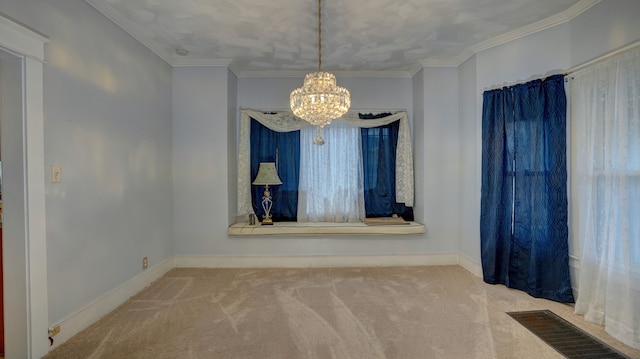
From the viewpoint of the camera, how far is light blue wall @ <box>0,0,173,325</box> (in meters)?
2.09

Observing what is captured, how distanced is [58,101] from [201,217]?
2.00 meters

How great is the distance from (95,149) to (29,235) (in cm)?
83

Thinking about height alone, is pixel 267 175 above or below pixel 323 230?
above

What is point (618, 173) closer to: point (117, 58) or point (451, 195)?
point (451, 195)

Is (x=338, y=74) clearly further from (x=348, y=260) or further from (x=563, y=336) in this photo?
(x=563, y=336)

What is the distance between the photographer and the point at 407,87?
4207 millimetres

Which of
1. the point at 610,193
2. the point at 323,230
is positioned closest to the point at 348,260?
the point at 323,230

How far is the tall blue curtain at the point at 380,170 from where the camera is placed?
424cm

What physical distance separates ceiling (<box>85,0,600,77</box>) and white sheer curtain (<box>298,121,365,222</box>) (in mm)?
962

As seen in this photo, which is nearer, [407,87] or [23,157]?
[23,157]

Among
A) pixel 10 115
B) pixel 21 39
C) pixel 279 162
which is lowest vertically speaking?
pixel 279 162

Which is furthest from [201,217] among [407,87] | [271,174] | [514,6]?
[514,6]

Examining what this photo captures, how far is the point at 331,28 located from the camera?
2.93 metres

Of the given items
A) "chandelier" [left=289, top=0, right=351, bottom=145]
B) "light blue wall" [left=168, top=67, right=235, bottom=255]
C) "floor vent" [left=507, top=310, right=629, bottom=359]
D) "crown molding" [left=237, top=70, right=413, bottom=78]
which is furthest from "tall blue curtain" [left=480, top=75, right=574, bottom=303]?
"light blue wall" [left=168, top=67, right=235, bottom=255]
